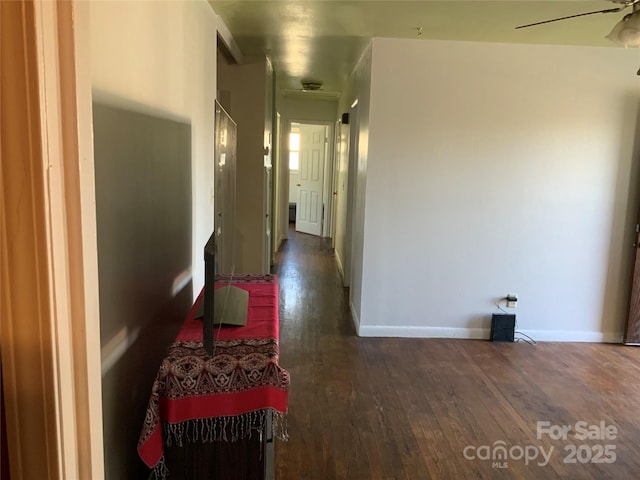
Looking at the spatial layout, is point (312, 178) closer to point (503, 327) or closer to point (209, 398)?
point (503, 327)

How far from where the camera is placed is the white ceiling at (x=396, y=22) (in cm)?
293

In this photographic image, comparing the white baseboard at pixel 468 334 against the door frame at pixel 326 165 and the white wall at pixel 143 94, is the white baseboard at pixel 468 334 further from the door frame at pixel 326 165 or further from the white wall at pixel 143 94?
the door frame at pixel 326 165

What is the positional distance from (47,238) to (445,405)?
274 cm

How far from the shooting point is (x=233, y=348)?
167cm

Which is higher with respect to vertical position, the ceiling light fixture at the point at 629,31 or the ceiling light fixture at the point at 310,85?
the ceiling light fixture at the point at 310,85

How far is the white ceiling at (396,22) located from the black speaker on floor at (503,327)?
2.19 meters

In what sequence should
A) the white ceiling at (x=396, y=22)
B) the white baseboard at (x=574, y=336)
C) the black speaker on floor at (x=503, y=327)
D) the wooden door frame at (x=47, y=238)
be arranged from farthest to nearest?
the white baseboard at (x=574, y=336)
the black speaker on floor at (x=503, y=327)
the white ceiling at (x=396, y=22)
the wooden door frame at (x=47, y=238)

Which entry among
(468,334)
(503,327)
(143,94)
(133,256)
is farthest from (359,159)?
Answer: (133,256)

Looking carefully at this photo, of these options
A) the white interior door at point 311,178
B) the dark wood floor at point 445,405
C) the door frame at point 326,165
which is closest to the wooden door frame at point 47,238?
the dark wood floor at point 445,405

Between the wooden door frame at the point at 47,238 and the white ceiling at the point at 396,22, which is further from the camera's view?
the white ceiling at the point at 396,22

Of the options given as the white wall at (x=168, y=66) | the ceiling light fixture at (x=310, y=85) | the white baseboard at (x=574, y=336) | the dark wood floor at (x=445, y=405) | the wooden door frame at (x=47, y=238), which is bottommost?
the dark wood floor at (x=445, y=405)

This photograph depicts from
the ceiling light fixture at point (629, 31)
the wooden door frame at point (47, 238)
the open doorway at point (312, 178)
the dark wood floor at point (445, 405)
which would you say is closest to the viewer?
the wooden door frame at point (47, 238)

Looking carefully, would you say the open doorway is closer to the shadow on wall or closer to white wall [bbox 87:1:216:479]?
white wall [bbox 87:1:216:479]

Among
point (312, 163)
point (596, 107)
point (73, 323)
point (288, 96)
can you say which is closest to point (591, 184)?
point (596, 107)
